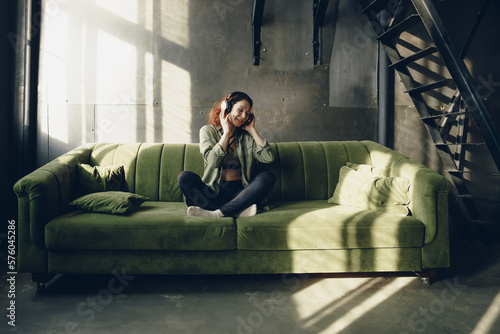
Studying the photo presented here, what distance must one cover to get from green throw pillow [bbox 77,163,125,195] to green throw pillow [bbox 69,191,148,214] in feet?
0.78

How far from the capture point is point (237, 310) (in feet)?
6.08

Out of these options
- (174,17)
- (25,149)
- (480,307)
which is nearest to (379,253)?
(480,307)

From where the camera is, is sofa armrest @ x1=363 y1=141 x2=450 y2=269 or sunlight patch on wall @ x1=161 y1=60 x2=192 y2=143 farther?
sunlight patch on wall @ x1=161 y1=60 x2=192 y2=143

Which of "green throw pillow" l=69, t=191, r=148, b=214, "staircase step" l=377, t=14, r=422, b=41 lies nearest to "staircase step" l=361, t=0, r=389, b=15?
"staircase step" l=377, t=14, r=422, b=41

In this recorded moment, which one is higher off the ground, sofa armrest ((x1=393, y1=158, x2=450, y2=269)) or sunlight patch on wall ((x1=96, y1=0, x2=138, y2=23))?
sunlight patch on wall ((x1=96, y1=0, x2=138, y2=23))

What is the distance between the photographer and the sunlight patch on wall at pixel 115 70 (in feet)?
10.5

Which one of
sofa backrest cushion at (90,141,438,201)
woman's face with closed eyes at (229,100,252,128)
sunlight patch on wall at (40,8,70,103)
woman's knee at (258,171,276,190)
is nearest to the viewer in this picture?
woman's knee at (258,171,276,190)

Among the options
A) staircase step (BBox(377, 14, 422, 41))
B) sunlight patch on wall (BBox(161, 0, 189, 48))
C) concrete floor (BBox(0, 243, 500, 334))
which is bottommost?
concrete floor (BBox(0, 243, 500, 334))

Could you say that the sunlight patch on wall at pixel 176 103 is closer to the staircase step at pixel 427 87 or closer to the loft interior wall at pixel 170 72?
the loft interior wall at pixel 170 72

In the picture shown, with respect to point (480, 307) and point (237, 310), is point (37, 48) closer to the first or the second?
point (237, 310)

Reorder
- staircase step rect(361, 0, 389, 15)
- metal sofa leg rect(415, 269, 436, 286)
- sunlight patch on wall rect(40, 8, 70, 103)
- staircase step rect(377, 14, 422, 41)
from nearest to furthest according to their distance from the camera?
metal sofa leg rect(415, 269, 436, 286) < staircase step rect(377, 14, 422, 41) < staircase step rect(361, 0, 389, 15) < sunlight patch on wall rect(40, 8, 70, 103)

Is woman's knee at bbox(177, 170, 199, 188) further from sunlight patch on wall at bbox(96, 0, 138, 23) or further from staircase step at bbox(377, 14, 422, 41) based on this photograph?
staircase step at bbox(377, 14, 422, 41)

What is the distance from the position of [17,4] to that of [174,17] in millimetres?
1432

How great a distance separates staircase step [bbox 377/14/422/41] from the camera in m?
2.65
